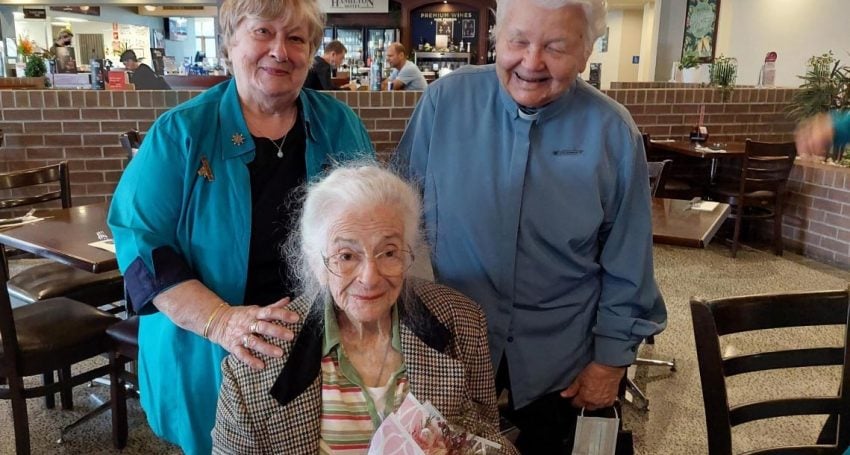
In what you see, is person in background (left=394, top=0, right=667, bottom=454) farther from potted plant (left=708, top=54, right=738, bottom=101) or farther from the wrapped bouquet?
potted plant (left=708, top=54, right=738, bottom=101)

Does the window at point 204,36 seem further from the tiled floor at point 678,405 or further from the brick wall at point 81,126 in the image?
the tiled floor at point 678,405

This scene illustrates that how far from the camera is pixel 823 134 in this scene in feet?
16.6

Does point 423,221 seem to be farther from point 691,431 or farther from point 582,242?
point 691,431

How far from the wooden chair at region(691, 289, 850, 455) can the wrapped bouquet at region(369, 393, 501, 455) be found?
54 cm

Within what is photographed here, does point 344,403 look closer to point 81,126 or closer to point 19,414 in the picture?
point 19,414

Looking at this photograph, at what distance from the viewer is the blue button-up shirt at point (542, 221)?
1485 mm

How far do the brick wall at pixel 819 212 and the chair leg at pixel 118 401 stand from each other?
5.11 m

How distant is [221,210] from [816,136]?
5041 millimetres

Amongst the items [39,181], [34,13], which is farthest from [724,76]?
[34,13]

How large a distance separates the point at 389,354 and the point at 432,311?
0.43 feet

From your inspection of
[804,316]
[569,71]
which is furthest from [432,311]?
[804,316]

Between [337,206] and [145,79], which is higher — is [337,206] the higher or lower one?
the lower one

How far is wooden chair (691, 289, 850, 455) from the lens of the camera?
1.43m

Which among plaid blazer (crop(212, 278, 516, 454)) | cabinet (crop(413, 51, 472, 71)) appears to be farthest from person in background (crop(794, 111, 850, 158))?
cabinet (crop(413, 51, 472, 71))
